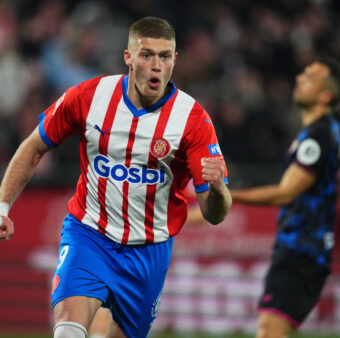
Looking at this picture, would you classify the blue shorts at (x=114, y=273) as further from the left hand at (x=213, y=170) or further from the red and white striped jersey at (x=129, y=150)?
the left hand at (x=213, y=170)

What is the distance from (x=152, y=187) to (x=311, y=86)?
2223mm

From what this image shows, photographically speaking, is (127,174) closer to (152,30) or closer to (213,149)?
(213,149)

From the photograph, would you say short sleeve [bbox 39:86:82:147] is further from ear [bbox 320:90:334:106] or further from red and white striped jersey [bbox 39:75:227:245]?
ear [bbox 320:90:334:106]

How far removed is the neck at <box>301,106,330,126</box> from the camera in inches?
254

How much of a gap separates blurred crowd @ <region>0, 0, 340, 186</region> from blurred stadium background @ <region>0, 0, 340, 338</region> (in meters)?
0.02

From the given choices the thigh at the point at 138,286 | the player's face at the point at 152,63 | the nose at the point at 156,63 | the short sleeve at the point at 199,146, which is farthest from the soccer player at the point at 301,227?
the nose at the point at 156,63

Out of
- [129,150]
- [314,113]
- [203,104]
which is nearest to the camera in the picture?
[129,150]

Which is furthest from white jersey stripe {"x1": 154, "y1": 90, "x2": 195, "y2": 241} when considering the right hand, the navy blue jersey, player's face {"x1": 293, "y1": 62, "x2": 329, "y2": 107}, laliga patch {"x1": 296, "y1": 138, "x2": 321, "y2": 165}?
player's face {"x1": 293, "y1": 62, "x2": 329, "y2": 107}

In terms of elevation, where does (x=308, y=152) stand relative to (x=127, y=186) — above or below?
above

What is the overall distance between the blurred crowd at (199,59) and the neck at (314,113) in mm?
4177

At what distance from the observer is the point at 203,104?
11.7 m

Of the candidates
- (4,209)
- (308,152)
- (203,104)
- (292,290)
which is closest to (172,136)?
(4,209)

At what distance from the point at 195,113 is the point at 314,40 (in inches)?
359

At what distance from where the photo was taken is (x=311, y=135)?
20.4 feet
